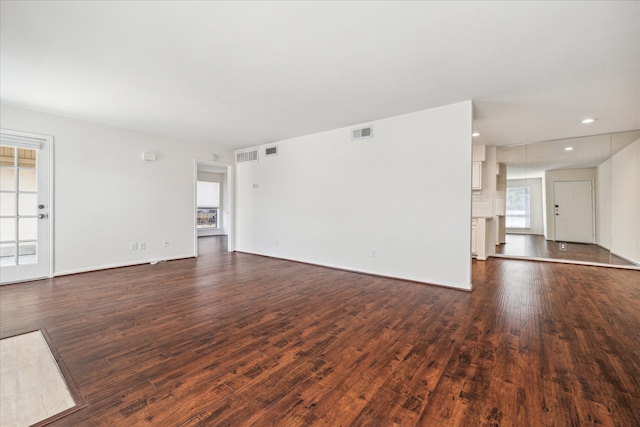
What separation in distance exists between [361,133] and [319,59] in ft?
7.21

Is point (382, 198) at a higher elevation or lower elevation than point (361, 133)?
lower

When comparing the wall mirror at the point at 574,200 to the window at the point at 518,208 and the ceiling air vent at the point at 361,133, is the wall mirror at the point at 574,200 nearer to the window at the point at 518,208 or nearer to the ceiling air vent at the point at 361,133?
the window at the point at 518,208

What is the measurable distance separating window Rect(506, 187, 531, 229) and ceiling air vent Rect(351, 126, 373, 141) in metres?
4.47

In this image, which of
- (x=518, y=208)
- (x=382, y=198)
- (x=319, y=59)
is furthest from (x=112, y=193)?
(x=518, y=208)

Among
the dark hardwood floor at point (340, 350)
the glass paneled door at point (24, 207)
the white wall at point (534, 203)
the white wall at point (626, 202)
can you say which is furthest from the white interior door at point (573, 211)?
the glass paneled door at point (24, 207)

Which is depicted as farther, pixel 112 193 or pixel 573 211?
pixel 573 211

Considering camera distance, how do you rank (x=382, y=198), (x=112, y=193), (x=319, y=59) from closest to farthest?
1. (x=319, y=59)
2. (x=382, y=198)
3. (x=112, y=193)

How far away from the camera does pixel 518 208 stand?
6848 millimetres

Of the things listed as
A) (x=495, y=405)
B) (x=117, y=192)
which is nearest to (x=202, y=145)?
(x=117, y=192)

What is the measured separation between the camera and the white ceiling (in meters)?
2.06

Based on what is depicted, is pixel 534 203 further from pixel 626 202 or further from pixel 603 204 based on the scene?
pixel 626 202

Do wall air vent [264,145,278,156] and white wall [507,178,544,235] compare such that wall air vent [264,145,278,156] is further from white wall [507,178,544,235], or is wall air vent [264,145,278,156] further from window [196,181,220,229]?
white wall [507,178,544,235]

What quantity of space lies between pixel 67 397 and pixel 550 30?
4.38m

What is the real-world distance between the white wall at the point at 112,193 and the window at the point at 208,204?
193 inches
